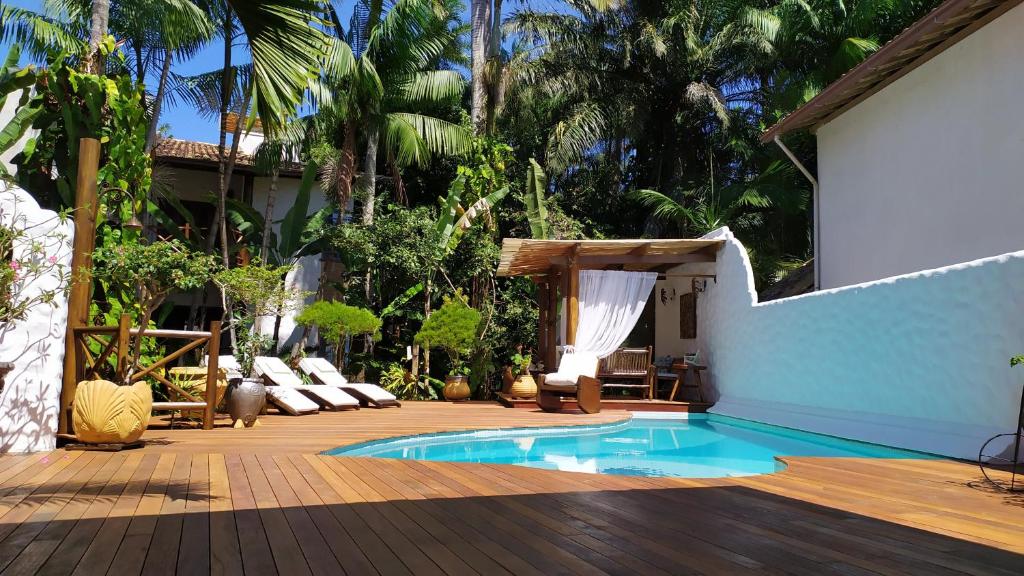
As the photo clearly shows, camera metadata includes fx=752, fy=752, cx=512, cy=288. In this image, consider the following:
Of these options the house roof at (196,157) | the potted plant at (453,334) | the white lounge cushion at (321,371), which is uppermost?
the house roof at (196,157)

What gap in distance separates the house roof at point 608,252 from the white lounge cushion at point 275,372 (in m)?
4.03

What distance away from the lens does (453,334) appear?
13883 millimetres

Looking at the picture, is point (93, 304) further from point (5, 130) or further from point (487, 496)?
point (487, 496)

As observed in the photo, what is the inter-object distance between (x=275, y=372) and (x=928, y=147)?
953cm

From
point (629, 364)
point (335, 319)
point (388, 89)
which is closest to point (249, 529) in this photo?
point (335, 319)

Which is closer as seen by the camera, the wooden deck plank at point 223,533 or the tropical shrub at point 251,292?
the wooden deck plank at point 223,533

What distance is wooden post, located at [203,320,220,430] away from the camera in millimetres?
7941

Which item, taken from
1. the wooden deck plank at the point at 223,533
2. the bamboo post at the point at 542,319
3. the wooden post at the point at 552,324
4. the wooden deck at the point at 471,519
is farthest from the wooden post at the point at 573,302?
the wooden deck plank at the point at 223,533

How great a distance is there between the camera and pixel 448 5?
20.4 m

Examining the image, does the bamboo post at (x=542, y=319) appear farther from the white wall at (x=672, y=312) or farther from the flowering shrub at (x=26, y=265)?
the flowering shrub at (x=26, y=265)

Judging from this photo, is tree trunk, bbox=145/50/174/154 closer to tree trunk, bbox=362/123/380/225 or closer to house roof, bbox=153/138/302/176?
house roof, bbox=153/138/302/176

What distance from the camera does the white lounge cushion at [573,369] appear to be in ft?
38.2

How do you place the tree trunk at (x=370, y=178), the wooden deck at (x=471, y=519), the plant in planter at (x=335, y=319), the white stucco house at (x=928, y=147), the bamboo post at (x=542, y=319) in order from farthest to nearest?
the tree trunk at (x=370, y=178)
the bamboo post at (x=542, y=319)
the plant in planter at (x=335, y=319)
the white stucco house at (x=928, y=147)
the wooden deck at (x=471, y=519)

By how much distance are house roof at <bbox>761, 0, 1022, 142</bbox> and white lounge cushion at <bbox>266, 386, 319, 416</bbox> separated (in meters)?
8.90
